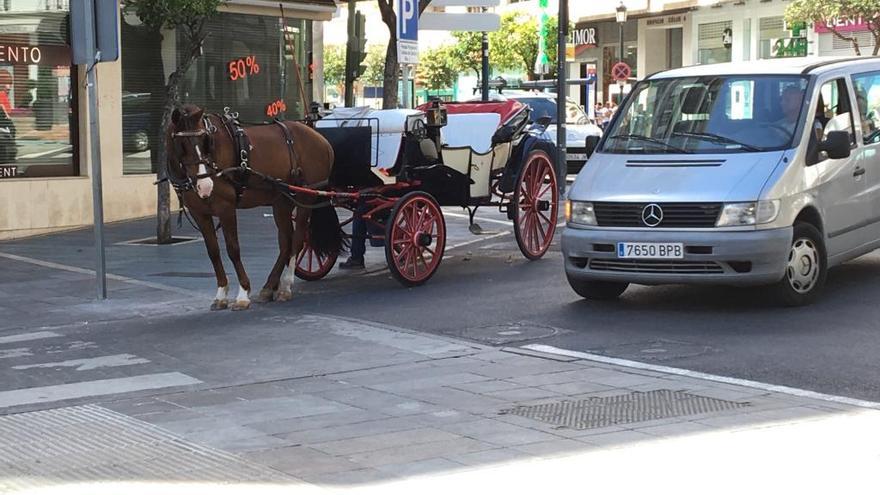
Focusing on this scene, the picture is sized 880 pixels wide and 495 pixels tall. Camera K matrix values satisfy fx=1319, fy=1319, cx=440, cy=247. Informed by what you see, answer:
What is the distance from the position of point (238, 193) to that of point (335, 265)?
10.1 ft

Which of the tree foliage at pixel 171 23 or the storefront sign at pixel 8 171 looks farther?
the storefront sign at pixel 8 171

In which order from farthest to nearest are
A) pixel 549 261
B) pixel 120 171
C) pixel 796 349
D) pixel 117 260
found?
pixel 120 171 → pixel 117 260 → pixel 549 261 → pixel 796 349

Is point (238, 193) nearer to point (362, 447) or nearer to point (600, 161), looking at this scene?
point (600, 161)

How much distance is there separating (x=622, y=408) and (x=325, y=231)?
5931 millimetres

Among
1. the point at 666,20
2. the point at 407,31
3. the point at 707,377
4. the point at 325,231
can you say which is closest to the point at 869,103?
the point at 707,377

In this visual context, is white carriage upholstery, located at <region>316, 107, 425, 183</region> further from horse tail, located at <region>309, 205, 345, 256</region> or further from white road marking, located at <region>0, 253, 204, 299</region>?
white road marking, located at <region>0, 253, 204, 299</region>

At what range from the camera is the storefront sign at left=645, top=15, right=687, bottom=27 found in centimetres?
5200

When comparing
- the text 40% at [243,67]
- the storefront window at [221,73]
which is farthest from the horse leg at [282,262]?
the text 40% at [243,67]

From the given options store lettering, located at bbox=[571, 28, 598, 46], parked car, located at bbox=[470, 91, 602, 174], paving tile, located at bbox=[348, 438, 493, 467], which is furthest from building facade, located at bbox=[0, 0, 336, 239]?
store lettering, located at bbox=[571, 28, 598, 46]

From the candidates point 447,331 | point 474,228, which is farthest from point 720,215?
point 474,228

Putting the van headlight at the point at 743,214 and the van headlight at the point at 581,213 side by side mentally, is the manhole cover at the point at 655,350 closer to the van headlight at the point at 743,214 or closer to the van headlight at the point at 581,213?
the van headlight at the point at 743,214

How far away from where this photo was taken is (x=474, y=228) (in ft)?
55.8

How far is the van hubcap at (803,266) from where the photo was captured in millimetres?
10398

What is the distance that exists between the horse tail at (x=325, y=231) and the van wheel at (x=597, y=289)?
2646mm
